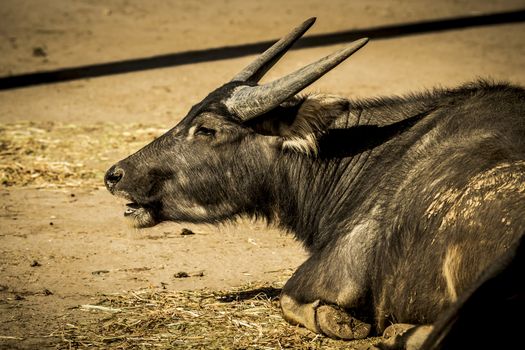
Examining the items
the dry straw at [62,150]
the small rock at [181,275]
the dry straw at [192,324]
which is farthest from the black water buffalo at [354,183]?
the dry straw at [62,150]

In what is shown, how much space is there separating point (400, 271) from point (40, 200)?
416 cm

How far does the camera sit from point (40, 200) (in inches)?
328

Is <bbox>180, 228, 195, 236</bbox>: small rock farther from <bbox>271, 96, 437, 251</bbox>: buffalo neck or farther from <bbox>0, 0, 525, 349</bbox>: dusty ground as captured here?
<bbox>271, 96, 437, 251</bbox>: buffalo neck

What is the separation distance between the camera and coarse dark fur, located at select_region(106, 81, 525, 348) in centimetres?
509

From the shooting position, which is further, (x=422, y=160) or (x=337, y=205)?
(x=337, y=205)

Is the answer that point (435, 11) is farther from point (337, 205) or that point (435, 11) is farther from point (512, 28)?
point (337, 205)

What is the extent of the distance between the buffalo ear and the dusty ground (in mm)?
1220

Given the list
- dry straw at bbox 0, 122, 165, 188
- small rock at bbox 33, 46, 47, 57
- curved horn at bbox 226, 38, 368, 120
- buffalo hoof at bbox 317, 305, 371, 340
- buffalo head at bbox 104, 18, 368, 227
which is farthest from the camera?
small rock at bbox 33, 46, 47, 57

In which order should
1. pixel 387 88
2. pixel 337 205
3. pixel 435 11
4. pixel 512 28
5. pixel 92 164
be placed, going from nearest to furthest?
pixel 337 205 < pixel 92 164 < pixel 387 88 < pixel 512 28 < pixel 435 11

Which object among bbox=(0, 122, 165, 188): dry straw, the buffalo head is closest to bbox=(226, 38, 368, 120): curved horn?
the buffalo head

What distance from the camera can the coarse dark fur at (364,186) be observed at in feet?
16.7

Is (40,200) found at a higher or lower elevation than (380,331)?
lower

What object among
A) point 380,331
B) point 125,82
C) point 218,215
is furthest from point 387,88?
point 380,331

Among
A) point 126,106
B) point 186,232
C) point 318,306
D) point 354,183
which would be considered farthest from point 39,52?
point 318,306
